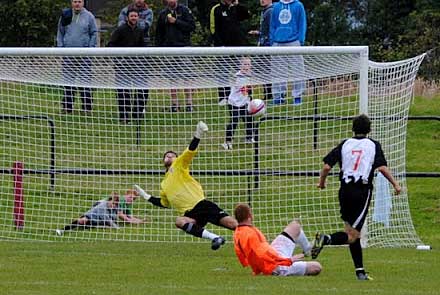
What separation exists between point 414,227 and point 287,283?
261 inches

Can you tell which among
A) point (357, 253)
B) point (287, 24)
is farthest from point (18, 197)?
point (357, 253)

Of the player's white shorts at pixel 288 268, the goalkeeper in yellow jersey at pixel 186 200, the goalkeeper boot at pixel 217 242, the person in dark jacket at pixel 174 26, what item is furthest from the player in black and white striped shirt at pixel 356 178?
the person in dark jacket at pixel 174 26

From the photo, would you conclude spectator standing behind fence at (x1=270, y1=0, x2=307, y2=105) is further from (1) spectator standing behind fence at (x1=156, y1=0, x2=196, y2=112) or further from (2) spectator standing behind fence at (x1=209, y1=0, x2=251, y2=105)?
(1) spectator standing behind fence at (x1=156, y1=0, x2=196, y2=112)

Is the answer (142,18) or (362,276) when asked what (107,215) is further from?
(142,18)

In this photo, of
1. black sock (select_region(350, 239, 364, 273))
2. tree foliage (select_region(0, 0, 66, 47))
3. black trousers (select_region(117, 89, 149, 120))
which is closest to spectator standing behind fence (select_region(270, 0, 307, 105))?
black trousers (select_region(117, 89, 149, 120))

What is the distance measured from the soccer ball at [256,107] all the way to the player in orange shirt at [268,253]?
3.58 meters

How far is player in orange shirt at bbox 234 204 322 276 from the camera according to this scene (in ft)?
47.6

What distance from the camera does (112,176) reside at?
19.6 m

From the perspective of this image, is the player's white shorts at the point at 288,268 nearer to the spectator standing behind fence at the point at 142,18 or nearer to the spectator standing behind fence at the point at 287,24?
the spectator standing behind fence at the point at 287,24

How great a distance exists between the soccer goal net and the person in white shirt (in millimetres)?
21

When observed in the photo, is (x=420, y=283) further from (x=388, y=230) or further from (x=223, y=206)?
(x=223, y=206)

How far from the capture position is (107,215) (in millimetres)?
19000

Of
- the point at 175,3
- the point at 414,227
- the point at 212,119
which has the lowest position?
the point at 414,227

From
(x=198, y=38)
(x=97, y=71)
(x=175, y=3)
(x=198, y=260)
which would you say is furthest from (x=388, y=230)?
(x=198, y=38)
